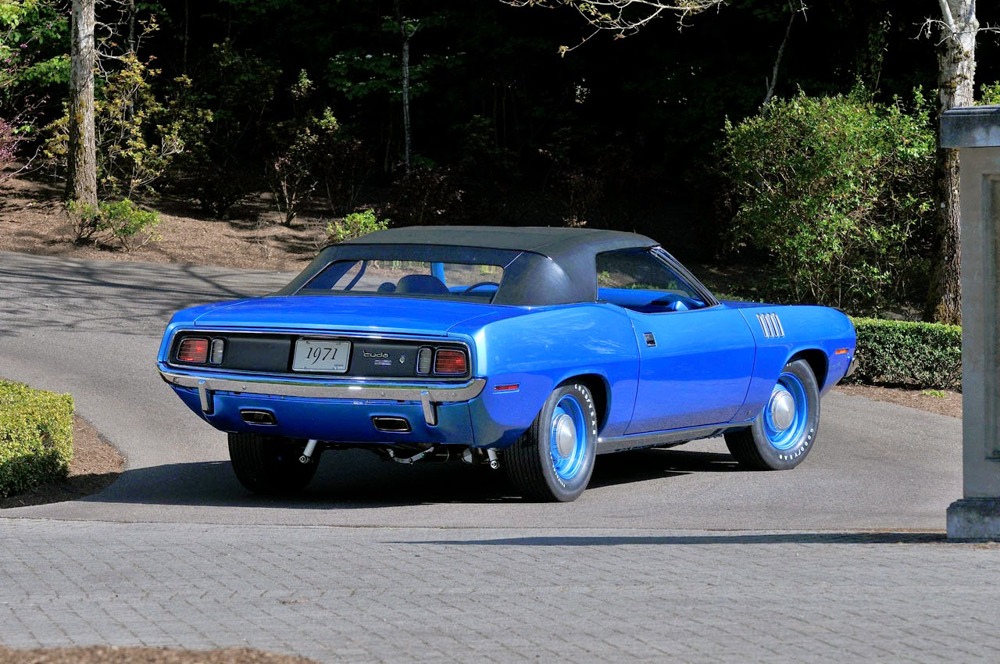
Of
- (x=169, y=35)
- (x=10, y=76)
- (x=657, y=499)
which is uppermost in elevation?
(x=169, y=35)

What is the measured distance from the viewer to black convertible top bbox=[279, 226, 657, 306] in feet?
28.2

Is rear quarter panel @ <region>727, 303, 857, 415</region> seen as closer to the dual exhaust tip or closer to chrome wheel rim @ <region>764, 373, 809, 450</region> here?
chrome wheel rim @ <region>764, 373, 809, 450</region>

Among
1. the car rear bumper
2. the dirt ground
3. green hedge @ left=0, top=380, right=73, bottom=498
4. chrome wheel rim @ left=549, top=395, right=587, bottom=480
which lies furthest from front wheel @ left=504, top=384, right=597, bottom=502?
green hedge @ left=0, top=380, right=73, bottom=498

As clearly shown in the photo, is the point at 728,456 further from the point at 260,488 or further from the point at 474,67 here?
the point at 474,67

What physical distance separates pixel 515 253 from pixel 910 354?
8553mm

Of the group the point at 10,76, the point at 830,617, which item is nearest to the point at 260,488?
the point at 830,617

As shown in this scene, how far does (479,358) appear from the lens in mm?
7742

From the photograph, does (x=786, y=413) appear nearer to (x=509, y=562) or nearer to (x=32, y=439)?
(x=509, y=562)

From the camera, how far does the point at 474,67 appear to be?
116 feet

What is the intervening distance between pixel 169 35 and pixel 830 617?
1389 inches

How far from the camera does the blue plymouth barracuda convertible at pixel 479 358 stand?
7.85 meters

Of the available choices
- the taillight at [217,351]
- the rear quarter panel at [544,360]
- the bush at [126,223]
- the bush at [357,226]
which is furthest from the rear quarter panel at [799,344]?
the bush at [126,223]

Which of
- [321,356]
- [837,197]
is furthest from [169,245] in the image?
[321,356]

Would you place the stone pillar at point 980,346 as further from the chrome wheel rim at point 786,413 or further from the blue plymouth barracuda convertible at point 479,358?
the chrome wheel rim at point 786,413
